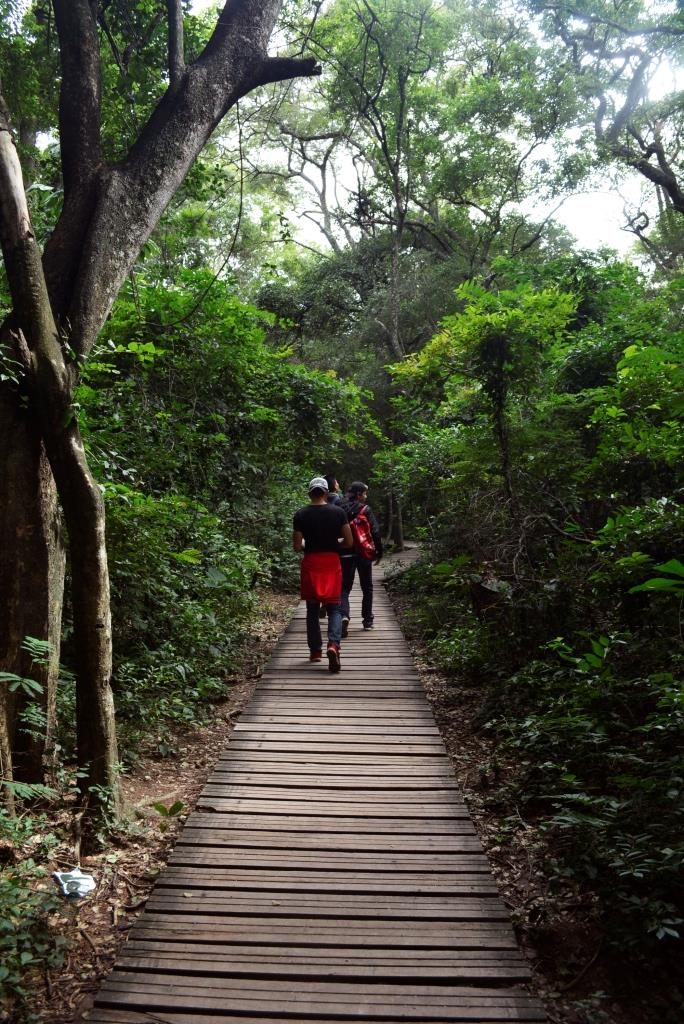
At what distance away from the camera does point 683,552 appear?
4.34 meters

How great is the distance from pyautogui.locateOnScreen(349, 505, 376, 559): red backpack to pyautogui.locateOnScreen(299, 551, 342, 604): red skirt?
1406mm

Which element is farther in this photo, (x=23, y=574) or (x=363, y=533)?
(x=363, y=533)

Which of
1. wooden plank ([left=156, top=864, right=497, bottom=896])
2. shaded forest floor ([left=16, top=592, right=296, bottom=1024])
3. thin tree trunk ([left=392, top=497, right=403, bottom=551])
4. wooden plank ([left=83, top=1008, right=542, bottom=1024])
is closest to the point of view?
wooden plank ([left=83, top=1008, right=542, bottom=1024])

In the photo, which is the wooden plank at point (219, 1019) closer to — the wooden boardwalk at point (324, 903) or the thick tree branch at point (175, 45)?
the wooden boardwalk at point (324, 903)

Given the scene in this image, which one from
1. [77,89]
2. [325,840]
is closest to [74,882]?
[325,840]

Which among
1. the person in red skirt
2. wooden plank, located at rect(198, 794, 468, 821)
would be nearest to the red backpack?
the person in red skirt

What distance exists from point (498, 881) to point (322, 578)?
3.66 m

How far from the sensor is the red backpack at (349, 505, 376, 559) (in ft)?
27.4

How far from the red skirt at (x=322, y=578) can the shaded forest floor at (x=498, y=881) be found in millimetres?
1660

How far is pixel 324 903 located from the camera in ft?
10.8

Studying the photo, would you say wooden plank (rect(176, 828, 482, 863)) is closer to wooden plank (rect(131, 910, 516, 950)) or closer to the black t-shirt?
wooden plank (rect(131, 910, 516, 950))

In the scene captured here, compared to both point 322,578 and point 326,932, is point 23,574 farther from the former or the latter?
point 322,578

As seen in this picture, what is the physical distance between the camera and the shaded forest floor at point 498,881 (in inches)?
106

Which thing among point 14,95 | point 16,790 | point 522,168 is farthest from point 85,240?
point 522,168
